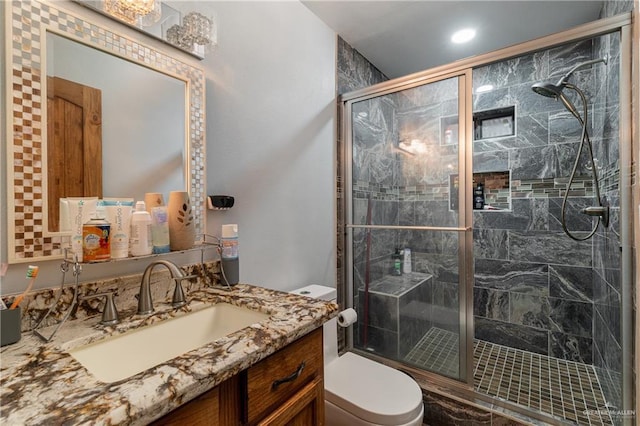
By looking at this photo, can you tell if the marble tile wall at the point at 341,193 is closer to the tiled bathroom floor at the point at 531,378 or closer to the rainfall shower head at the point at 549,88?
the tiled bathroom floor at the point at 531,378

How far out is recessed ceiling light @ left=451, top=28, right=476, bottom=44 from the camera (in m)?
2.08

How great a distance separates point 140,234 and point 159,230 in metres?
0.07

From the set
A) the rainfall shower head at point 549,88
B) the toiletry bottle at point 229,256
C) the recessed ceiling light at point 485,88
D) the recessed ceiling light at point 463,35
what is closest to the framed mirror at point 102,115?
the toiletry bottle at point 229,256

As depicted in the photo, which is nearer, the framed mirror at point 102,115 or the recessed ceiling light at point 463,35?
the framed mirror at point 102,115

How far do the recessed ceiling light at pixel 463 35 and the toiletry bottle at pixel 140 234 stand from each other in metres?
2.37

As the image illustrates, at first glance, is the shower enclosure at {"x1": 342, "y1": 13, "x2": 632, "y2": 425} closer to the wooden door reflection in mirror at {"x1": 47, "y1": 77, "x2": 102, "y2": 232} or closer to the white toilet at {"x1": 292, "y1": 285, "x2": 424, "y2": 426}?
the white toilet at {"x1": 292, "y1": 285, "x2": 424, "y2": 426}

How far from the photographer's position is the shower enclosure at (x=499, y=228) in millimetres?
1576

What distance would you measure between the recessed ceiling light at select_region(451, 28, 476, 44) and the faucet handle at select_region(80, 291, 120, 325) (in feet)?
8.47

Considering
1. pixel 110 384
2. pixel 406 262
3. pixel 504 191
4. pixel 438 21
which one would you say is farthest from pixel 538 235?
pixel 110 384

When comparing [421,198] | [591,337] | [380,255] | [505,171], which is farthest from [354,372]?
[505,171]

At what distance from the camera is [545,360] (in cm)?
216

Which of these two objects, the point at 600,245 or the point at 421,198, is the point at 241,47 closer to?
the point at 421,198

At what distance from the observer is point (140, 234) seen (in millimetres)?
911

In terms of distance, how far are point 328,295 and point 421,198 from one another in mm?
886
